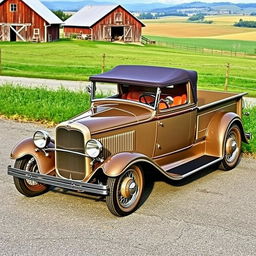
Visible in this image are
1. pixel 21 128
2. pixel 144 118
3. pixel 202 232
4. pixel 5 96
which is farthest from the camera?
pixel 5 96

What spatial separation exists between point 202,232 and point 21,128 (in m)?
7.16

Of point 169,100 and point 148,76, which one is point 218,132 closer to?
point 169,100

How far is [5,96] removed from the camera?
Result: 15.8m

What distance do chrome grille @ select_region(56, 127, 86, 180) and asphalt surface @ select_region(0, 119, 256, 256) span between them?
1.48 feet

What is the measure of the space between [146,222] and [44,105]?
797 cm

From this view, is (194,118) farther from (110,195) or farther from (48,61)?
(48,61)

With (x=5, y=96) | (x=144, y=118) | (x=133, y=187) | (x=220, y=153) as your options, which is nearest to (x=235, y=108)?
(x=220, y=153)

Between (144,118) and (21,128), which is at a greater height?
(144,118)

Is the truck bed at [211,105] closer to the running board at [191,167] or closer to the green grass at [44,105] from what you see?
the running board at [191,167]

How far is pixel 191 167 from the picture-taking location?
321 inches

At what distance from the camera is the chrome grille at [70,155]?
705cm

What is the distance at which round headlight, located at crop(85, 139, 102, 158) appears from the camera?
22.3 feet

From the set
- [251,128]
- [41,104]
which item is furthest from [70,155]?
[41,104]

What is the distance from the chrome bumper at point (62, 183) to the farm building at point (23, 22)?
5050cm
